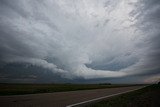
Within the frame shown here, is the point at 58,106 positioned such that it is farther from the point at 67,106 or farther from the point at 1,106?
the point at 1,106

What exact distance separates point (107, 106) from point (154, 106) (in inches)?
129

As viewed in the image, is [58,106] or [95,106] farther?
[95,106]

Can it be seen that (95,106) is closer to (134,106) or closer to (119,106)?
(119,106)

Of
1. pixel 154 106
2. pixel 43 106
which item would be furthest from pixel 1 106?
pixel 154 106

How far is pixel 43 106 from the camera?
38.2 feet

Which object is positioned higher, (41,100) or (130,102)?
(41,100)

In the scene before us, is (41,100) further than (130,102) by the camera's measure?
Yes

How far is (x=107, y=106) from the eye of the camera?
1279 centimetres

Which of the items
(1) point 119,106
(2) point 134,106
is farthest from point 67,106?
(2) point 134,106

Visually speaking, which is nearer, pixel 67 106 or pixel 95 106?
pixel 67 106

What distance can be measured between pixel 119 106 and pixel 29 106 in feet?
20.4

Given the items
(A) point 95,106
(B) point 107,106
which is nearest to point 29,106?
(A) point 95,106

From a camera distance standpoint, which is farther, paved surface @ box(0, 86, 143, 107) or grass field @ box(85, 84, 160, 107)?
grass field @ box(85, 84, 160, 107)

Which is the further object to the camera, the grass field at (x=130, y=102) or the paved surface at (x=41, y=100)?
the grass field at (x=130, y=102)
